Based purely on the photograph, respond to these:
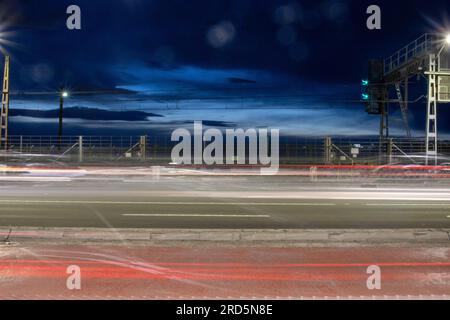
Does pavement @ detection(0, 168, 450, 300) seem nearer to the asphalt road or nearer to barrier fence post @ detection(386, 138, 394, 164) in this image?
the asphalt road

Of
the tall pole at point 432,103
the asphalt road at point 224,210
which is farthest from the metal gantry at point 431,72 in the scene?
the asphalt road at point 224,210

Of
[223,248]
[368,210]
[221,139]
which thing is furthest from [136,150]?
[223,248]

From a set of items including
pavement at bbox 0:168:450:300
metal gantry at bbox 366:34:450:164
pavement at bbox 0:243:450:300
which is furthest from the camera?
metal gantry at bbox 366:34:450:164

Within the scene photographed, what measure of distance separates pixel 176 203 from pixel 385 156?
19891 millimetres

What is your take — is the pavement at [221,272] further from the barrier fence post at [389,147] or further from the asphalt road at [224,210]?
the barrier fence post at [389,147]

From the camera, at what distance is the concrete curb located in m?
8.00

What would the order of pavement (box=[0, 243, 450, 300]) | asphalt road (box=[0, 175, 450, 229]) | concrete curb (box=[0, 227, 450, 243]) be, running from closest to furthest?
1. pavement (box=[0, 243, 450, 300])
2. concrete curb (box=[0, 227, 450, 243])
3. asphalt road (box=[0, 175, 450, 229])

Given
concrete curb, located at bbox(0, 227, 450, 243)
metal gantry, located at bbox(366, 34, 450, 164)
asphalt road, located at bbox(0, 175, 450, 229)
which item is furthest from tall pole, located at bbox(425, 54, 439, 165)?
concrete curb, located at bbox(0, 227, 450, 243)

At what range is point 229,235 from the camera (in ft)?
26.6

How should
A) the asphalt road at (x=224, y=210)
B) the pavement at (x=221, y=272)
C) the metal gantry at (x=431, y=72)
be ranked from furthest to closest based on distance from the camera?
the metal gantry at (x=431, y=72)
the asphalt road at (x=224, y=210)
the pavement at (x=221, y=272)

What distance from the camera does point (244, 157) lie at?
31297 mm

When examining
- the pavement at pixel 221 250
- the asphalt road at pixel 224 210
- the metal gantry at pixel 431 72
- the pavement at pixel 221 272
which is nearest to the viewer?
the pavement at pixel 221 272

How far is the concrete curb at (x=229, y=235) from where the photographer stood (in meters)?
8.00

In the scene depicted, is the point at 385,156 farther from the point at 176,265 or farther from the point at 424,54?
the point at 176,265
